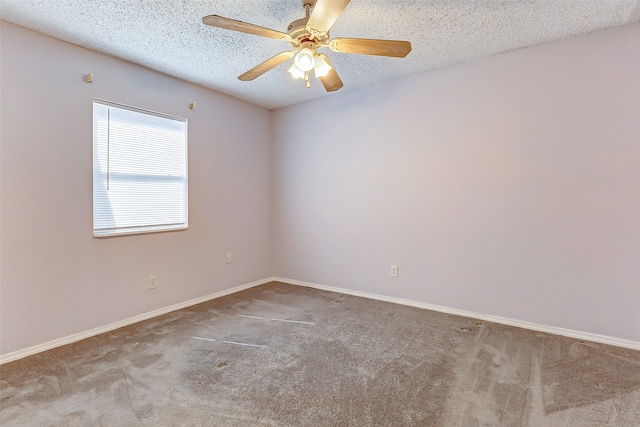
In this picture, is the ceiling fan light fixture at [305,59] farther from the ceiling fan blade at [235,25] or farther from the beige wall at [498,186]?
the beige wall at [498,186]

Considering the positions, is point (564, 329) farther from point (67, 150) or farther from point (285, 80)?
point (67, 150)

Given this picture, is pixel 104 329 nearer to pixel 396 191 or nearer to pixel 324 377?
pixel 324 377

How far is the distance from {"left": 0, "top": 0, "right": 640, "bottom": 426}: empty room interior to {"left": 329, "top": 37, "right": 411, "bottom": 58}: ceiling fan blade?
17 millimetres

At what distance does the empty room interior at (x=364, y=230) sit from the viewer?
5.96ft

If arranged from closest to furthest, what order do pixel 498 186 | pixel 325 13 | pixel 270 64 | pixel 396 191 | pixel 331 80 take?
1. pixel 325 13
2. pixel 270 64
3. pixel 331 80
4. pixel 498 186
5. pixel 396 191

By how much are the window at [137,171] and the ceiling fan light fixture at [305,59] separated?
191 cm

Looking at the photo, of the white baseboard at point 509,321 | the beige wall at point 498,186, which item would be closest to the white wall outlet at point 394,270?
the beige wall at point 498,186

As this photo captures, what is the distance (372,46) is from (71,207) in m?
2.62

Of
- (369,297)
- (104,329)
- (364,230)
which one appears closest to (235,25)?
(364,230)

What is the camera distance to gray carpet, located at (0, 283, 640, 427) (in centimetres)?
161

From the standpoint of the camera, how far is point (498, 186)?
2.82 metres

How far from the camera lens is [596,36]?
241 centimetres

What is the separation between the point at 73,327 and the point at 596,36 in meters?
4.78

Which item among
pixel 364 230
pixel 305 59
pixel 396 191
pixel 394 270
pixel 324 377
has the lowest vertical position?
pixel 324 377
